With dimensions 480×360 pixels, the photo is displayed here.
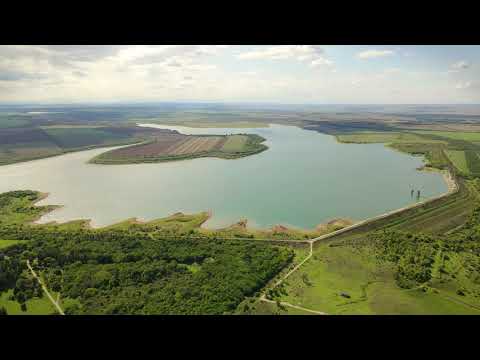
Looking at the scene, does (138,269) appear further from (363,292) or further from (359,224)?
(359,224)

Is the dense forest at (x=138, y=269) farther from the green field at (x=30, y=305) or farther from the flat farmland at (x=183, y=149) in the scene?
the flat farmland at (x=183, y=149)

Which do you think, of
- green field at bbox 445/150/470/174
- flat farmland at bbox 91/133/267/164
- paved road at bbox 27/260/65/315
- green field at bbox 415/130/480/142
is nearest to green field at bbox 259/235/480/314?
paved road at bbox 27/260/65/315

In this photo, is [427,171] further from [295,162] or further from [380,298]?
[380,298]

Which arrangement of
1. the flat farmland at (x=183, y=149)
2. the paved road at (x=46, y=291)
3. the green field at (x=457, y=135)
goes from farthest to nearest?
the green field at (x=457, y=135), the flat farmland at (x=183, y=149), the paved road at (x=46, y=291)

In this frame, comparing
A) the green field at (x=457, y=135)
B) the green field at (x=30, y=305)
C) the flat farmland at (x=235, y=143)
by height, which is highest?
the green field at (x=457, y=135)

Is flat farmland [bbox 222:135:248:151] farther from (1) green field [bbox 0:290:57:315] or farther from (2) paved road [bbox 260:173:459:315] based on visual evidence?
(1) green field [bbox 0:290:57:315]

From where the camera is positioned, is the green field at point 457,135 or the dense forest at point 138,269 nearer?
the dense forest at point 138,269

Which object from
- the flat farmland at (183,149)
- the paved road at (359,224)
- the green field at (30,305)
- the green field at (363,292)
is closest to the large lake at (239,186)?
the paved road at (359,224)

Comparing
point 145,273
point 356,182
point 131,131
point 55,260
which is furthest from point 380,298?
point 131,131
